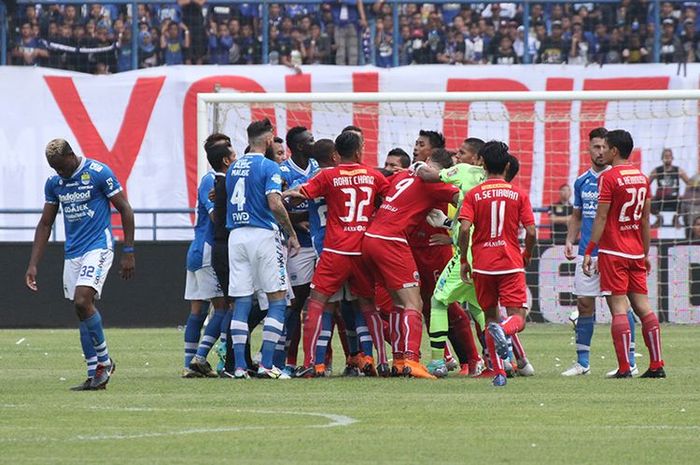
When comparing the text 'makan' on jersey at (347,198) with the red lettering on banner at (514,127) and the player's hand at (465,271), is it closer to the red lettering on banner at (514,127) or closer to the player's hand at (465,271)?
the player's hand at (465,271)

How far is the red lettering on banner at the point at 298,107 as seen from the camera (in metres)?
25.2

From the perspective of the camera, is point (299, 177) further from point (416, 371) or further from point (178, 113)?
point (178, 113)

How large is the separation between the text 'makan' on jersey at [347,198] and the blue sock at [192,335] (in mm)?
1618

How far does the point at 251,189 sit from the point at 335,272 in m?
1.07

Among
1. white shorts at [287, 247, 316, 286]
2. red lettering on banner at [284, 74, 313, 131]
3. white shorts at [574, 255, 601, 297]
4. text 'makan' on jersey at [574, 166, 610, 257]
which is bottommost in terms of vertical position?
white shorts at [574, 255, 601, 297]

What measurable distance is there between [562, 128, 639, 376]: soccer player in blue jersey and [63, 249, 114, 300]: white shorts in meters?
4.48

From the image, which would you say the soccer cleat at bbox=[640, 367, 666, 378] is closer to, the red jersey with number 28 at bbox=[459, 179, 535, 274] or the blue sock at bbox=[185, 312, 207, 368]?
the red jersey with number 28 at bbox=[459, 179, 535, 274]

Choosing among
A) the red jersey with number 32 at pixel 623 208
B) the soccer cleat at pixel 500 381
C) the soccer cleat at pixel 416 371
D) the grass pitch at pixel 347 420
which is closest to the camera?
the grass pitch at pixel 347 420

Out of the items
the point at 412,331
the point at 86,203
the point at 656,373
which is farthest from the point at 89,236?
the point at 656,373

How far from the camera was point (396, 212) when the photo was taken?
13.8 metres

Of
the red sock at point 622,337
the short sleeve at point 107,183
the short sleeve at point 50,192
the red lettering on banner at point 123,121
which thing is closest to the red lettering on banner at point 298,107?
the red lettering on banner at point 123,121

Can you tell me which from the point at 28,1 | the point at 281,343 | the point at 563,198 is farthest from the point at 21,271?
the point at 281,343

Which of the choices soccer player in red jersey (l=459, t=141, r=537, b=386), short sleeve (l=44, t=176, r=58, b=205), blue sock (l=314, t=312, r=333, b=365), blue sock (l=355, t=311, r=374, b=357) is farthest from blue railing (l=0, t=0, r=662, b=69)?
short sleeve (l=44, t=176, r=58, b=205)

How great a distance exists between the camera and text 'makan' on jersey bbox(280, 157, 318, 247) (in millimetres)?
14609
